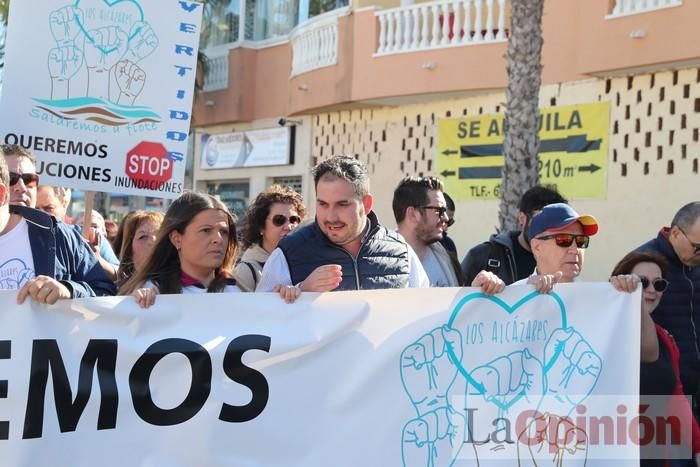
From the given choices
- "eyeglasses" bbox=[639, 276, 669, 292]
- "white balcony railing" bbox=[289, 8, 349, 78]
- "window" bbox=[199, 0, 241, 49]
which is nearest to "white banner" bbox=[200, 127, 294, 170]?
"white balcony railing" bbox=[289, 8, 349, 78]

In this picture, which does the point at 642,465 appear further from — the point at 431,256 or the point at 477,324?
the point at 431,256

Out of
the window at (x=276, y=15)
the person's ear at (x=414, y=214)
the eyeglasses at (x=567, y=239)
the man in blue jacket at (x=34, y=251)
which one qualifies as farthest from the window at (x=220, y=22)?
the man in blue jacket at (x=34, y=251)

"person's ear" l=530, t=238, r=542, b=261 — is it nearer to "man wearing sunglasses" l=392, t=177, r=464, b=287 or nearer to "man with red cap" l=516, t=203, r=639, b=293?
"man with red cap" l=516, t=203, r=639, b=293

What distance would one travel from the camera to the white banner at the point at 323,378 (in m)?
4.46

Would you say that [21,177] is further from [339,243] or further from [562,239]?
[562,239]

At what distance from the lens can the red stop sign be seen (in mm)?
6340

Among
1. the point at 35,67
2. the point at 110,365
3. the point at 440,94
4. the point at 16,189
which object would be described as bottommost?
the point at 110,365

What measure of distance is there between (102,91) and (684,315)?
3361mm

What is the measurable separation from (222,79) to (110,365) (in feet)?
61.9

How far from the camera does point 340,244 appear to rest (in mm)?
4867

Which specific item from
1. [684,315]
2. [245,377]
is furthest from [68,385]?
[684,315]

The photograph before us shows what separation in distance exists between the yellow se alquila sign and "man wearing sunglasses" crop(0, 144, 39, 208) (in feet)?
33.1

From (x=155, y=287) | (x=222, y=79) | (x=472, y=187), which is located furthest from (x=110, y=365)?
(x=222, y=79)

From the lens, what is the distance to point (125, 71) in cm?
635
